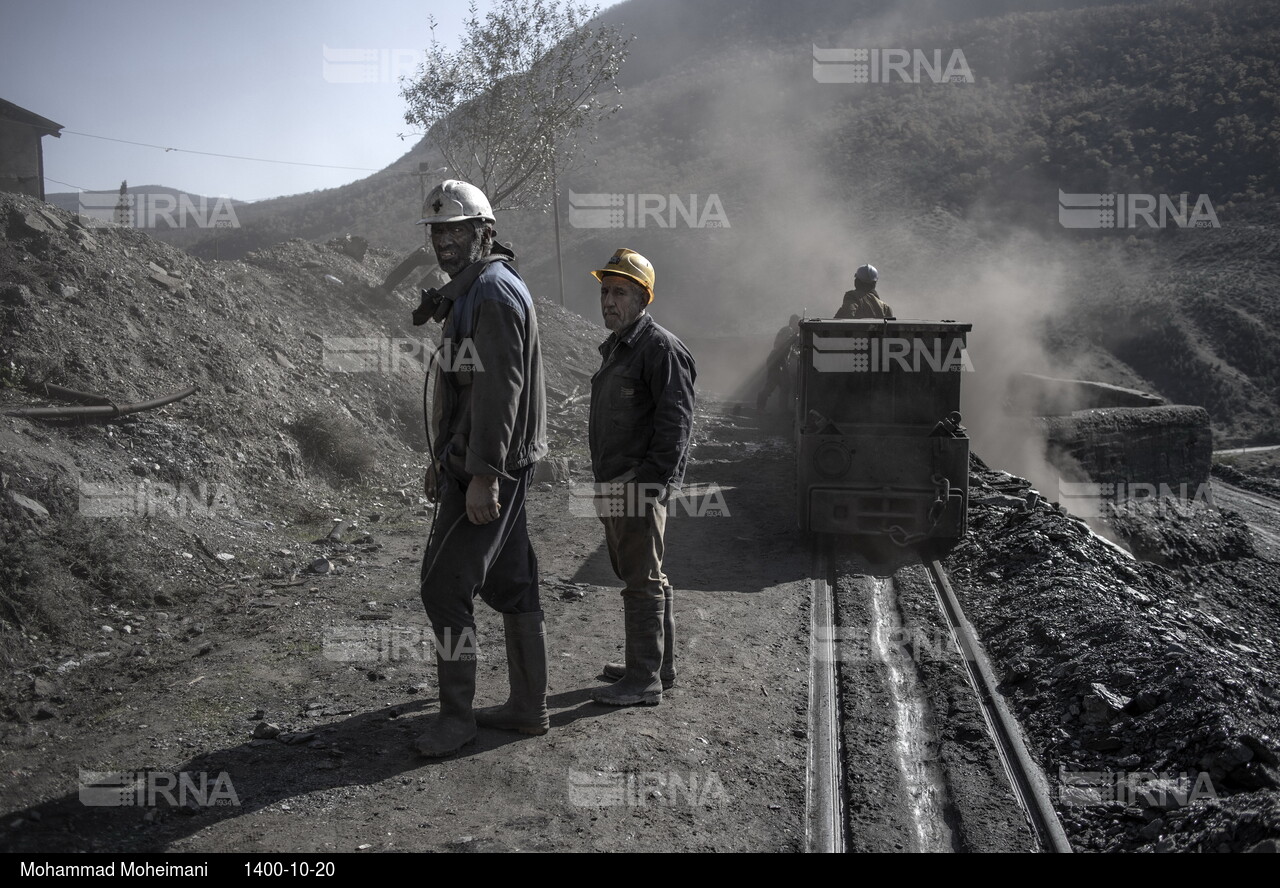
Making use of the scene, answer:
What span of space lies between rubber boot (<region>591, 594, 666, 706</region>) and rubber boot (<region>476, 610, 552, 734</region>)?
A: 1.75 ft

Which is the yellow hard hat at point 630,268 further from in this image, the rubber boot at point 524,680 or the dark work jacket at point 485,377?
the rubber boot at point 524,680

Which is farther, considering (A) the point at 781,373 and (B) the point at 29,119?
(B) the point at 29,119

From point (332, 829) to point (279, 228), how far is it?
60.9 metres

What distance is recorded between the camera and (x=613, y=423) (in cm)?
510

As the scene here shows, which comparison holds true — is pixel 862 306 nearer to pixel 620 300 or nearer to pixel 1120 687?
pixel 1120 687

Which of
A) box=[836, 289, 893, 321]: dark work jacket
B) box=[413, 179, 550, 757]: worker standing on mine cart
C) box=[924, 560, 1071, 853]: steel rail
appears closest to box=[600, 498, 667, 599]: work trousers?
box=[413, 179, 550, 757]: worker standing on mine cart

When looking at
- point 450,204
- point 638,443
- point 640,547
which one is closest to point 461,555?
point 640,547

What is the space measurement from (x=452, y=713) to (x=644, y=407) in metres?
1.81

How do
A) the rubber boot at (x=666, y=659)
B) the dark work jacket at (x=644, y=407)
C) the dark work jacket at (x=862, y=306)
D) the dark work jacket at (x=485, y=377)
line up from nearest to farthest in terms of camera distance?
the dark work jacket at (x=485, y=377) < the dark work jacket at (x=644, y=407) < the rubber boot at (x=666, y=659) < the dark work jacket at (x=862, y=306)

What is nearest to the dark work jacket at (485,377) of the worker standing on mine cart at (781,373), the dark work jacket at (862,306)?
the dark work jacket at (862,306)

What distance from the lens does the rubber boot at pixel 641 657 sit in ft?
17.0

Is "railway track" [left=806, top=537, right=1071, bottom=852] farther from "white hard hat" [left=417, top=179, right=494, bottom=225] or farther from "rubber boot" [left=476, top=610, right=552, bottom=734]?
"white hard hat" [left=417, top=179, right=494, bottom=225]

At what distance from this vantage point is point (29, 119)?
88.3ft

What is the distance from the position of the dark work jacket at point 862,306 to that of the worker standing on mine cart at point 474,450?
7109 millimetres
